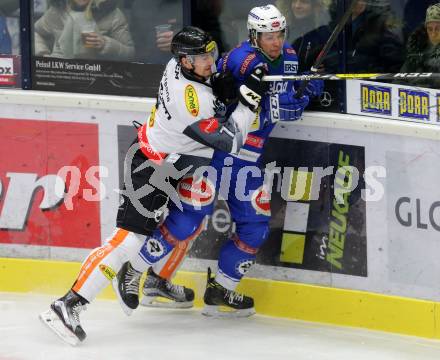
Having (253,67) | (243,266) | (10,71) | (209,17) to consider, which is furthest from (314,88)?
(10,71)

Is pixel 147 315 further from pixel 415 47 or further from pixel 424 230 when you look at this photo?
pixel 415 47

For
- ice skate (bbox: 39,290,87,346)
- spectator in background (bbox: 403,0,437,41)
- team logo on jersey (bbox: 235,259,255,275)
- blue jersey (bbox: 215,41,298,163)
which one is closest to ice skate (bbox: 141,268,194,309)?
team logo on jersey (bbox: 235,259,255,275)

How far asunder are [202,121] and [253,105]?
0.24 metres

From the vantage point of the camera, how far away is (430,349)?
16.9 feet

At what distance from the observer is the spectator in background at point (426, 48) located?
5363 millimetres

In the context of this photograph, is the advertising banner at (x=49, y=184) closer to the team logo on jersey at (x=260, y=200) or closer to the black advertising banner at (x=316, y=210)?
the black advertising banner at (x=316, y=210)

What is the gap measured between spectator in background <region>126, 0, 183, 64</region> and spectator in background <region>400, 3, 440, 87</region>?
1187 millimetres

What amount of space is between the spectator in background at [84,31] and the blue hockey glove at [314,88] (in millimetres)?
1074

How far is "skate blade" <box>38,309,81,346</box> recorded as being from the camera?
525cm

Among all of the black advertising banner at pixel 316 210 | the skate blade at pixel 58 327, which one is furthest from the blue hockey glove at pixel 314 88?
the skate blade at pixel 58 327

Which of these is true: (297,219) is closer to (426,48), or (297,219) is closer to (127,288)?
(127,288)

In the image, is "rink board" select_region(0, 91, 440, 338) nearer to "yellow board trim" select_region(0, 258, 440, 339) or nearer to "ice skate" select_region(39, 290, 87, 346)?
"yellow board trim" select_region(0, 258, 440, 339)

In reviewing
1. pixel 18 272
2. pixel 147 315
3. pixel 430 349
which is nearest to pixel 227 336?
pixel 147 315

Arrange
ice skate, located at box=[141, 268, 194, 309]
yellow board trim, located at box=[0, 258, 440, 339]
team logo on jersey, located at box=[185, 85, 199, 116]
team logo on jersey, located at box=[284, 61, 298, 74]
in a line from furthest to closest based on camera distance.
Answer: ice skate, located at box=[141, 268, 194, 309] < team logo on jersey, located at box=[284, 61, 298, 74] < yellow board trim, located at box=[0, 258, 440, 339] < team logo on jersey, located at box=[185, 85, 199, 116]
